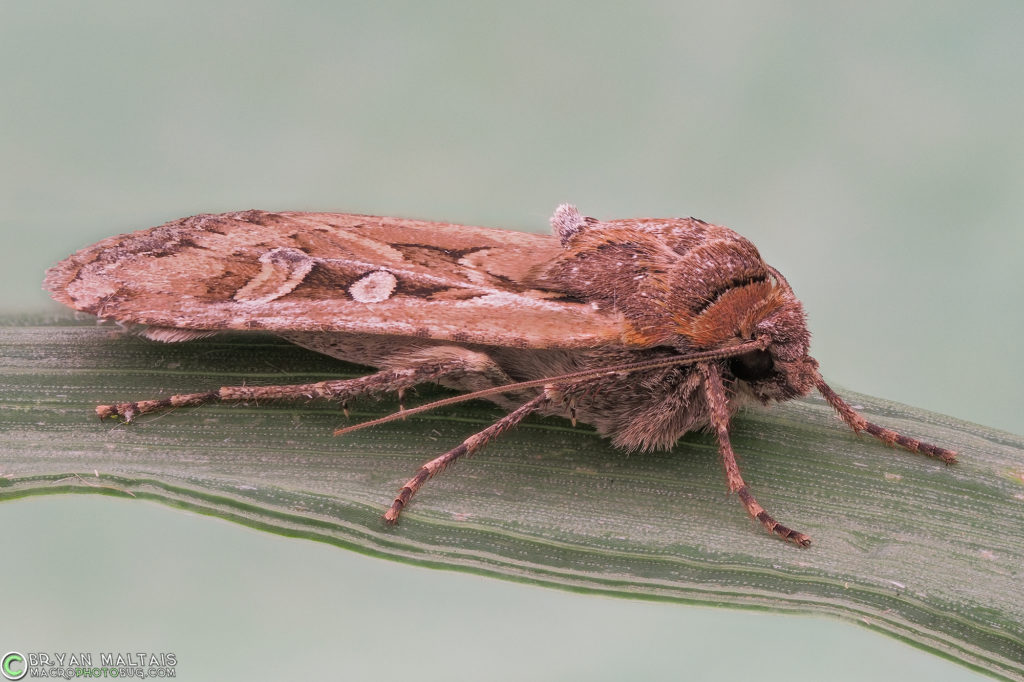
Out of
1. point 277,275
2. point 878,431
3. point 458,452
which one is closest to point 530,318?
point 458,452

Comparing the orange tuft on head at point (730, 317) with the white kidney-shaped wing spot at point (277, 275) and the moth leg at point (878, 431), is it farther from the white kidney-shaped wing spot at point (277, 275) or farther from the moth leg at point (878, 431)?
the white kidney-shaped wing spot at point (277, 275)

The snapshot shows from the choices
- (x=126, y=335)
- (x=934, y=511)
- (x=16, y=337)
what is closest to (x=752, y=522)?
(x=934, y=511)

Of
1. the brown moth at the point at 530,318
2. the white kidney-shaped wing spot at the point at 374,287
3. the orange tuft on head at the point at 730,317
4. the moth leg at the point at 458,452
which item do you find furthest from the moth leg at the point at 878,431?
the white kidney-shaped wing spot at the point at 374,287

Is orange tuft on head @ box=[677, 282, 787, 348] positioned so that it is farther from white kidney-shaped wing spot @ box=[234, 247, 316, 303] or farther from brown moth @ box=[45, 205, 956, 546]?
white kidney-shaped wing spot @ box=[234, 247, 316, 303]

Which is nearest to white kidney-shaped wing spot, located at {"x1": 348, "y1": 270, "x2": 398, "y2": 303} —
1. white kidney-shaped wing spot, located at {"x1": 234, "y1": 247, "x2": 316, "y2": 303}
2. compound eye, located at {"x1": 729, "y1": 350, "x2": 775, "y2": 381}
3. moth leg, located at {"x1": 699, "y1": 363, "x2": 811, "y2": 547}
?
white kidney-shaped wing spot, located at {"x1": 234, "y1": 247, "x2": 316, "y2": 303}

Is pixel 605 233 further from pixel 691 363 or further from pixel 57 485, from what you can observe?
pixel 57 485

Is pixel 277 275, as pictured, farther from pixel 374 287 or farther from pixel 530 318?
pixel 530 318
